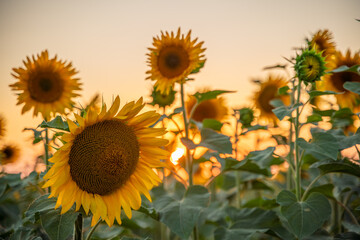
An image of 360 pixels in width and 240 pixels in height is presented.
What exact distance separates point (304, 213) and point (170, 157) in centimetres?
67

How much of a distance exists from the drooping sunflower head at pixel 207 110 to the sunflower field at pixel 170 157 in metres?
0.01

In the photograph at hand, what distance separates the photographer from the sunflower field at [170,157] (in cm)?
100

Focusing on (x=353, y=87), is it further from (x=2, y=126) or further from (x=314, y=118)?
(x=2, y=126)

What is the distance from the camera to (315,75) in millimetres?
1396

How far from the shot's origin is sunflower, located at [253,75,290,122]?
7.51 ft

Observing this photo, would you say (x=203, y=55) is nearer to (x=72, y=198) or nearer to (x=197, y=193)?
(x=197, y=193)

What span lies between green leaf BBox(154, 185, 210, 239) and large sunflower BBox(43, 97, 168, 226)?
23 centimetres

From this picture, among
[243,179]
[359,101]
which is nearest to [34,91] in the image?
[243,179]

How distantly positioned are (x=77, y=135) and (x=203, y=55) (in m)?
0.86

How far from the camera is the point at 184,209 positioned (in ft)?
4.33

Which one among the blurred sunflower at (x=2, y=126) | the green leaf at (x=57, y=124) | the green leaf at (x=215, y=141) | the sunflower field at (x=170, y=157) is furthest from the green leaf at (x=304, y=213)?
the blurred sunflower at (x=2, y=126)

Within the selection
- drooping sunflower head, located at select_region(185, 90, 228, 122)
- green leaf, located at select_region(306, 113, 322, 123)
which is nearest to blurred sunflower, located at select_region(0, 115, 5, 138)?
drooping sunflower head, located at select_region(185, 90, 228, 122)

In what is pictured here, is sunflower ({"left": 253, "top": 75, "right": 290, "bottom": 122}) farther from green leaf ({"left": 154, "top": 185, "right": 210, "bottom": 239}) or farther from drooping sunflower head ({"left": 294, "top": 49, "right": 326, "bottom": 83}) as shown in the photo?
green leaf ({"left": 154, "top": 185, "right": 210, "bottom": 239})

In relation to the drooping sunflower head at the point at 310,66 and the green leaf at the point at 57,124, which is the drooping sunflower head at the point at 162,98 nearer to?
the drooping sunflower head at the point at 310,66
